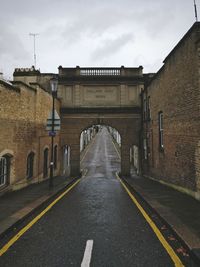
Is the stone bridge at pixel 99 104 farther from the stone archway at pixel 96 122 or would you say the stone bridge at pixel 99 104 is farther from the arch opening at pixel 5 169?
the arch opening at pixel 5 169

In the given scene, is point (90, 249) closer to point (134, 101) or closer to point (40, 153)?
point (40, 153)

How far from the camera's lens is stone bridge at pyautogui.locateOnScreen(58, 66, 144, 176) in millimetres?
19484

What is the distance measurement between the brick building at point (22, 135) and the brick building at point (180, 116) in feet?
26.7

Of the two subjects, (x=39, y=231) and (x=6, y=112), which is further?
(x=6, y=112)

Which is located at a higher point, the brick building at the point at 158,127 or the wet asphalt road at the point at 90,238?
the brick building at the point at 158,127

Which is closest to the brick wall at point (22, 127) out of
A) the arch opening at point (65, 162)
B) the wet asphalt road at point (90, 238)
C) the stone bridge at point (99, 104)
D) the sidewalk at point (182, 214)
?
the wet asphalt road at point (90, 238)

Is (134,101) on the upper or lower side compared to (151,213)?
upper

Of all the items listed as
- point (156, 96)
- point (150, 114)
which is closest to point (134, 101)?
point (150, 114)

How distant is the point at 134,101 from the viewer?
19.7m

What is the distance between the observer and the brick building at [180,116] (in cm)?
812

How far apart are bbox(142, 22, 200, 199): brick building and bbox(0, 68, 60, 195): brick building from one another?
320 inches

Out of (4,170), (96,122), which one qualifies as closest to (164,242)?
(4,170)

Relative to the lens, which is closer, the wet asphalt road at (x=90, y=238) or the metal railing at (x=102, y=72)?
the wet asphalt road at (x=90, y=238)

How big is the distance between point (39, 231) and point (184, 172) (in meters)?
6.83
